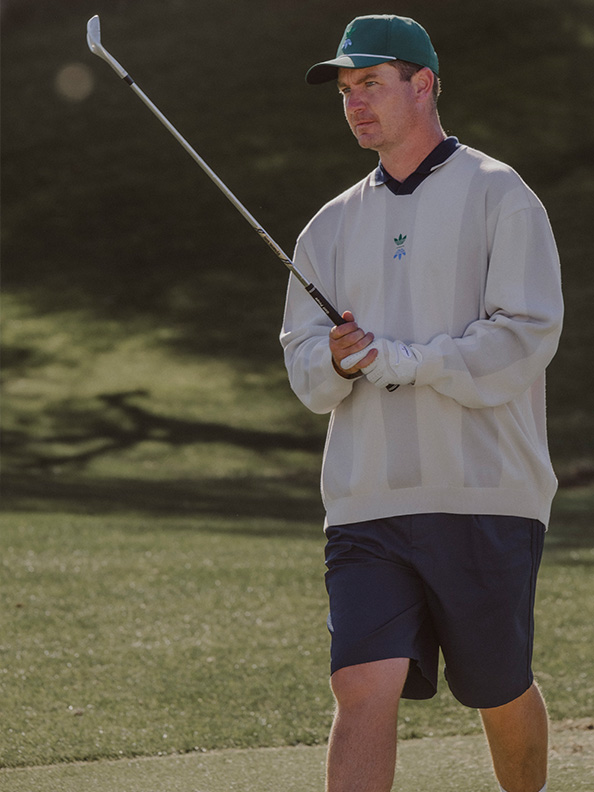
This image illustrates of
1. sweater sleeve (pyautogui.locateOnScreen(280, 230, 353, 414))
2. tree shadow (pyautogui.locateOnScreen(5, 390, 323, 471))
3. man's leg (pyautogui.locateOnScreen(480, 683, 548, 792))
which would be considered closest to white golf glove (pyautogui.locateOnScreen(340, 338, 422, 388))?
sweater sleeve (pyautogui.locateOnScreen(280, 230, 353, 414))

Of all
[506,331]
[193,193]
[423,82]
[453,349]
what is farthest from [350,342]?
[193,193]

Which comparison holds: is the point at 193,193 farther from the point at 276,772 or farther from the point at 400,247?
the point at 400,247

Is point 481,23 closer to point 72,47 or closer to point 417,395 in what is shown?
point 72,47

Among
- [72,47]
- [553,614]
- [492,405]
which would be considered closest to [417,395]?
[492,405]

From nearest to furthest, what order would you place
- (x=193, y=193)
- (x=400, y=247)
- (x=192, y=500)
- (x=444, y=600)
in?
(x=444, y=600)
(x=400, y=247)
(x=192, y=500)
(x=193, y=193)

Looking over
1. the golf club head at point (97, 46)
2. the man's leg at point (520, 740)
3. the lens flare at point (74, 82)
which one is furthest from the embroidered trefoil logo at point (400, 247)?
the lens flare at point (74, 82)

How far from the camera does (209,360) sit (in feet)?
47.3

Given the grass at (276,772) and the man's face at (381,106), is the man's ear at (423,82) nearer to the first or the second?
the man's face at (381,106)

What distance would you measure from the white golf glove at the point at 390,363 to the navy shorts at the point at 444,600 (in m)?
0.31

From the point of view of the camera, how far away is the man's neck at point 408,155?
3.02 m

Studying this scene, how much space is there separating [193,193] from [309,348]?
704 inches

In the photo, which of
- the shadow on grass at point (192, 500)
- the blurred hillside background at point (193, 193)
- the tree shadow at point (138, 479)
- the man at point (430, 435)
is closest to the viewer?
the man at point (430, 435)

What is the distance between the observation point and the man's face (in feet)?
9.87

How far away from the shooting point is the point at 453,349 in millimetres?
2811
